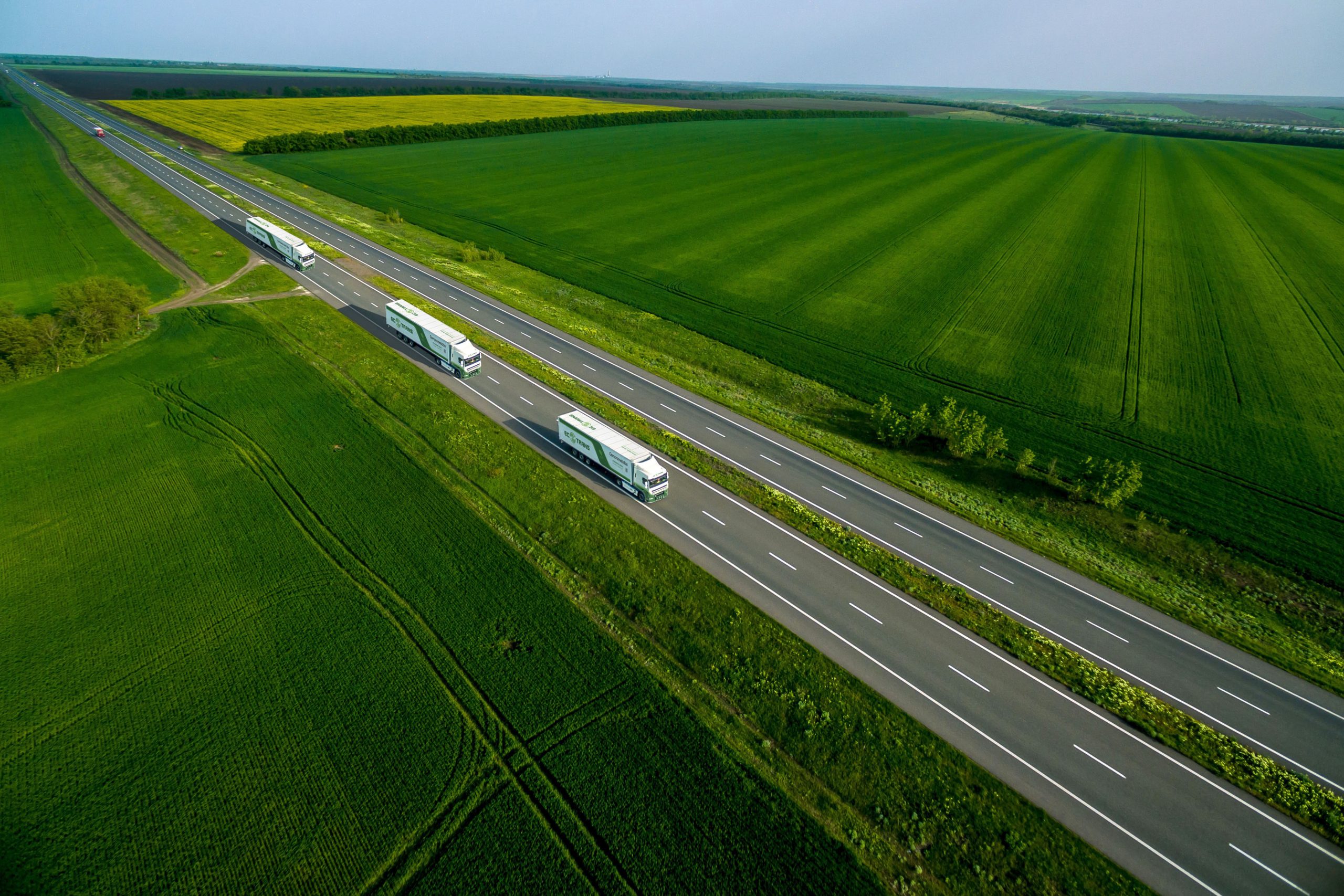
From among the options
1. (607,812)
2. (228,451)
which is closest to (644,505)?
(607,812)

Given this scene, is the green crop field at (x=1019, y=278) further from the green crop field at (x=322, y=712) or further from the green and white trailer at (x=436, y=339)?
the green crop field at (x=322, y=712)

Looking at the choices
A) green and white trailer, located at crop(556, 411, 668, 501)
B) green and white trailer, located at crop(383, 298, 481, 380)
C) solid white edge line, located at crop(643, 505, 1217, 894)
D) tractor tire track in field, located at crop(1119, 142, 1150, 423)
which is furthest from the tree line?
tractor tire track in field, located at crop(1119, 142, 1150, 423)

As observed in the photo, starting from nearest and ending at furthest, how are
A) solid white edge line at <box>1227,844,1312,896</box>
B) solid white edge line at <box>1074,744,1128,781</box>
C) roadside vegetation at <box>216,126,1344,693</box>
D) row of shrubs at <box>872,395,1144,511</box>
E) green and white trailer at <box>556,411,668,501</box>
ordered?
solid white edge line at <box>1227,844,1312,896</box> < solid white edge line at <box>1074,744,1128,781</box> < roadside vegetation at <box>216,126,1344,693</box> < green and white trailer at <box>556,411,668,501</box> < row of shrubs at <box>872,395,1144,511</box>

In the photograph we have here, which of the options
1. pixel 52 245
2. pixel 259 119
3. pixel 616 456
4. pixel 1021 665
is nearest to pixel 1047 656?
pixel 1021 665

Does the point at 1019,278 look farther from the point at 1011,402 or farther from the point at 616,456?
the point at 616,456

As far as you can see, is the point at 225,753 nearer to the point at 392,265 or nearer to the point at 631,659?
the point at 631,659

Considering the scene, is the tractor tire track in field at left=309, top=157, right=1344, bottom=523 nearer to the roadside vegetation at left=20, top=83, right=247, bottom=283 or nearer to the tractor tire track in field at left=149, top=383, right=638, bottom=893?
the tractor tire track in field at left=149, top=383, right=638, bottom=893
